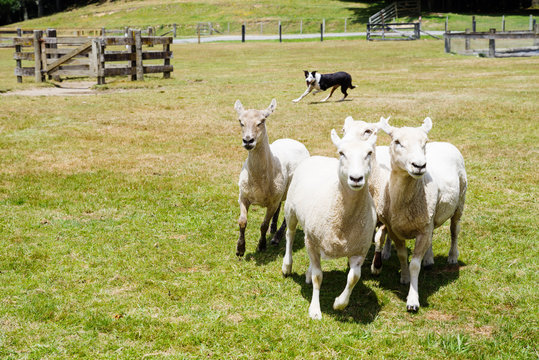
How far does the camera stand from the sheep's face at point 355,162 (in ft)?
16.3

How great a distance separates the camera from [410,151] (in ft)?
18.2

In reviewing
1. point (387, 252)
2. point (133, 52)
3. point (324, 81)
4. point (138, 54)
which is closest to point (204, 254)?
point (387, 252)

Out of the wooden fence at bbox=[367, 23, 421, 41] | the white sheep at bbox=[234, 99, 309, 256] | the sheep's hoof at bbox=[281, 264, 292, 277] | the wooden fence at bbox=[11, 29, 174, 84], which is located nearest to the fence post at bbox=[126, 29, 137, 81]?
the wooden fence at bbox=[11, 29, 174, 84]

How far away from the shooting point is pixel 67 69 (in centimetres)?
2461

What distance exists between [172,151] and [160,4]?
7845 centimetres

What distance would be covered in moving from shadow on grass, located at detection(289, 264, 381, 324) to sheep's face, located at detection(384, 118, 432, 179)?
1.48 m

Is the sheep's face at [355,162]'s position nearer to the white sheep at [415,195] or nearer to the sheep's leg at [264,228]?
the white sheep at [415,195]

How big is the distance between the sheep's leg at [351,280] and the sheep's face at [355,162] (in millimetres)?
787

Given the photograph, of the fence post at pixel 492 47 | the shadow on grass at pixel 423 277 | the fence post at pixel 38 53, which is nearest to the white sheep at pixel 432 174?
the shadow on grass at pixel 423 277

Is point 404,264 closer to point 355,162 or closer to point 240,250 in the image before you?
point 355,162

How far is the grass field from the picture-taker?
17.0 feet

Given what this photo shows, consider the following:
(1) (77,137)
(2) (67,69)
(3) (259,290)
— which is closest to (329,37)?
(2) (67,69)

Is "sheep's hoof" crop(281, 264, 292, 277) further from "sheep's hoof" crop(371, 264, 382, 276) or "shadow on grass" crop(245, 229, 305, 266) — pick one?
"sheep's hoof" crop(371, 264, 382, 276)

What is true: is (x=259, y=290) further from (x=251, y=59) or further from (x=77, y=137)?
(x=251, y=59)
